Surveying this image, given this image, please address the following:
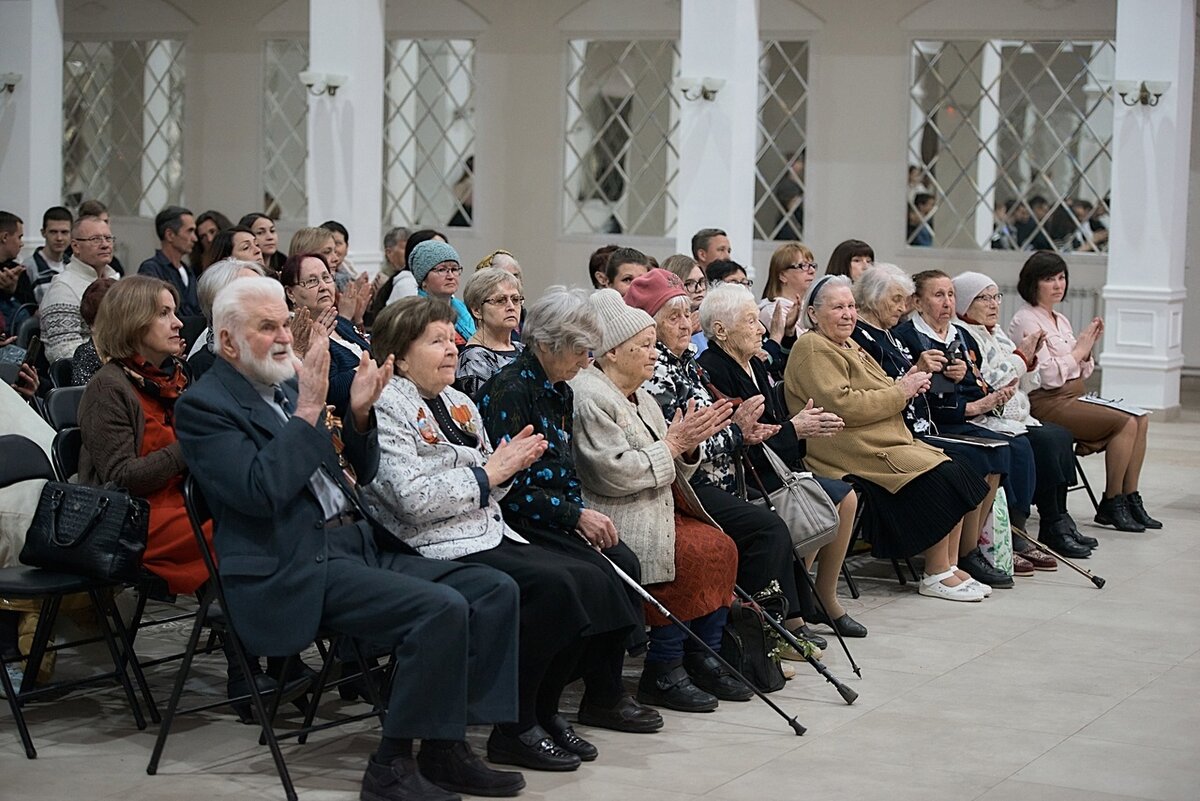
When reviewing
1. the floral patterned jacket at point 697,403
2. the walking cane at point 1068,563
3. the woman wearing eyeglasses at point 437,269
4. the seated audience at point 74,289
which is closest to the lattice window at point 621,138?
the seated audience at point 74,289

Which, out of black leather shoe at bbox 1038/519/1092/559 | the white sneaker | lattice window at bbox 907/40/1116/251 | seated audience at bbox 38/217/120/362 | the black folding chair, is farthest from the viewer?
lattice window at bbox 907/40/1116/251

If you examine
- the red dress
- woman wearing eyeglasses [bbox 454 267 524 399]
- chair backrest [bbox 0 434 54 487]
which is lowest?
the red dress

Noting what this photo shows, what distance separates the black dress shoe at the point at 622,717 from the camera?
4.25 metres

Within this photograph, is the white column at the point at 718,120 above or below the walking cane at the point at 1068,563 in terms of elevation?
above

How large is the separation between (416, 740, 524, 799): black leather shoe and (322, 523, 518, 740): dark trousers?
3.9 inches

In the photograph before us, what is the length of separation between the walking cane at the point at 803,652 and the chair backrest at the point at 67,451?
182 centimetres

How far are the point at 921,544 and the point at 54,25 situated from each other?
9.08 metres

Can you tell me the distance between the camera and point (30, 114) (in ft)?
40.1

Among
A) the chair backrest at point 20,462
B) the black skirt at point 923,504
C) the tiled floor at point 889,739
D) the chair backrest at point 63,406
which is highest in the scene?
the chair backrest at point 63,406

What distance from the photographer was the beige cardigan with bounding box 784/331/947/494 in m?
5.75

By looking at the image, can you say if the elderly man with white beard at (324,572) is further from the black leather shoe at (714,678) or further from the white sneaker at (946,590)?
the white sneaker at (946,590)

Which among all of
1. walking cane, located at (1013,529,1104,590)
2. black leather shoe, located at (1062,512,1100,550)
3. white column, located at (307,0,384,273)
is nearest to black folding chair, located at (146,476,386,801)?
walking cane, located at (1013,529,1104,590)

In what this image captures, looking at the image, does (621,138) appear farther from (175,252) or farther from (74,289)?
(74,289)

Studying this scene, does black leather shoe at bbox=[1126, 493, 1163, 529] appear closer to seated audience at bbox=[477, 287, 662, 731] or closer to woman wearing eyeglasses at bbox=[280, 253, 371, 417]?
woman wearing eyeglasses at bbox=[280, 253, 371, 417]
